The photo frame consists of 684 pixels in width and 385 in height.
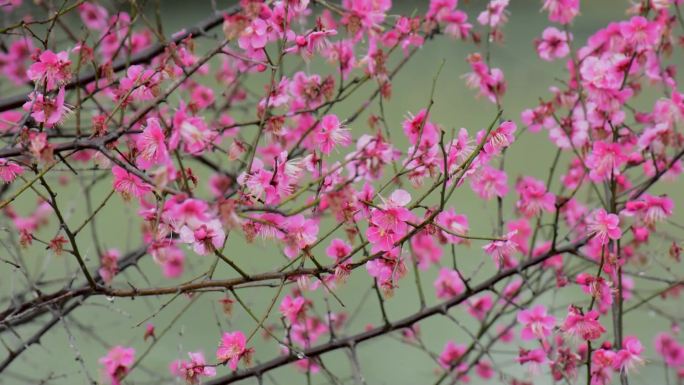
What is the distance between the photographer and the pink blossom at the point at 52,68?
116 centimetres

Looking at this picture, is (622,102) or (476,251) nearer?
(622,102)

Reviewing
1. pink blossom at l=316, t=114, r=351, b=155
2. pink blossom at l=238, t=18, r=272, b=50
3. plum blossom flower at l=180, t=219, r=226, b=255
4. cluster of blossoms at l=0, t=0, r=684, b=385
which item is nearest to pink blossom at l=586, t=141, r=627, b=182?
cluster of blossoms at l=0, t=0, r=684, b=385

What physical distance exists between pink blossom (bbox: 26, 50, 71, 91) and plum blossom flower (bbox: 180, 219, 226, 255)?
31cm

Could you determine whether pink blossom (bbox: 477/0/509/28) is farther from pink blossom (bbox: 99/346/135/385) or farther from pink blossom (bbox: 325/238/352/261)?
pink blossom (bbox: 99/346/135/385)

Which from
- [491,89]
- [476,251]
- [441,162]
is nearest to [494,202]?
[476,251]

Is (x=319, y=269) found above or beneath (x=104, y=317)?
beneath

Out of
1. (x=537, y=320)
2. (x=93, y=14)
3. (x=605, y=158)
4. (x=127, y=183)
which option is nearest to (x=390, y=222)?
(x=127, y=183)

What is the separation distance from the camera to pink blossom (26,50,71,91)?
1.16 meters

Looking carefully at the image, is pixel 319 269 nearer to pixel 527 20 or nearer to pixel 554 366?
pixel 554 366

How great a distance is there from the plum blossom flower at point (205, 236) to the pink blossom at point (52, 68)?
31cm

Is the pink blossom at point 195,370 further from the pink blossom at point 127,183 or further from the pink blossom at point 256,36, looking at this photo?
the pink blossom at point 256,36

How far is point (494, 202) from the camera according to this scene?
347 cm

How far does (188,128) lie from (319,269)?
0.28 m

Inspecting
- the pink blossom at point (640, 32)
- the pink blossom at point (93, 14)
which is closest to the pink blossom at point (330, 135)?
the pink blossom at point (640, 32)
